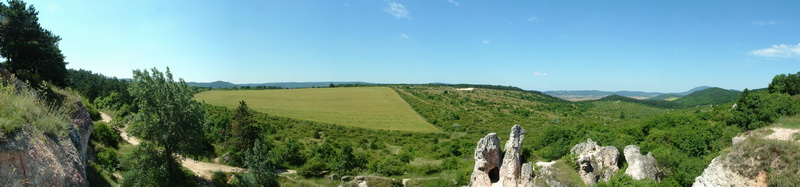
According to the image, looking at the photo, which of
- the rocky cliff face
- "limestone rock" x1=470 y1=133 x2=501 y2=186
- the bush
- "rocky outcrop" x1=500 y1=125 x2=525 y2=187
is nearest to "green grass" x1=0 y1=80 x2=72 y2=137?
the rocky cliff face

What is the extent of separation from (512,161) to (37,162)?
23.3 meters

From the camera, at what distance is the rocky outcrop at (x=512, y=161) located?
23.1 meters

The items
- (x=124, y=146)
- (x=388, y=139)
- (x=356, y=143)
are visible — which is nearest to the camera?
(x=124, y=146)

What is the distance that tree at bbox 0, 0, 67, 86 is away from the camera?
21328 millimetres

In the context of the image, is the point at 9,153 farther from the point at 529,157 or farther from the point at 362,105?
the point at 362,105

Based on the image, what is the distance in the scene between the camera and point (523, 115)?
90.4m

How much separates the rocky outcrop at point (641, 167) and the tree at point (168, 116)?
2936 cm

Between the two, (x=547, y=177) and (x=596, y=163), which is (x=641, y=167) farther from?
(x=547, y=177)

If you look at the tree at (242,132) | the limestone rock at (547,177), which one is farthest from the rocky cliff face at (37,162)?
the tree at (242,132)

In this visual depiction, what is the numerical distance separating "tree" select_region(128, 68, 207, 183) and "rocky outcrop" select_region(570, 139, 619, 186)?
2707 cm

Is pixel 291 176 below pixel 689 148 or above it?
below

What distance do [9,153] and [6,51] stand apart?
23.4 m

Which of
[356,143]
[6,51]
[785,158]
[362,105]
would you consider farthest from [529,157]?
[362,105]

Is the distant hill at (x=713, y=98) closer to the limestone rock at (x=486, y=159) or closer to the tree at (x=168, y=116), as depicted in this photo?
the limestone rock at (x=486, y=159)
